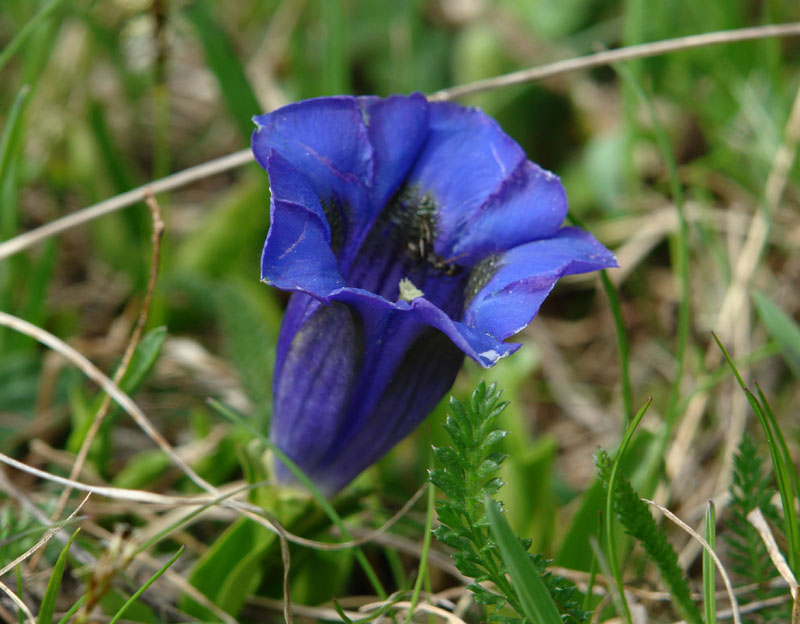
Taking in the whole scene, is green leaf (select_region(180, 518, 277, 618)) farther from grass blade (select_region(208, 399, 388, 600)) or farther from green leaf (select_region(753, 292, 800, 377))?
green leaf (select_region(753, 292, 800, 377))

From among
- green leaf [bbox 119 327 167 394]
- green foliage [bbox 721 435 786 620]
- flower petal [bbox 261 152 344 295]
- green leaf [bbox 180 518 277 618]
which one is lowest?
green leaf [bbox 180 518 277 618]

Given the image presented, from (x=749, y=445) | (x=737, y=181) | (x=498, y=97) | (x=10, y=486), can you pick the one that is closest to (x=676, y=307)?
(x=737, y=181)

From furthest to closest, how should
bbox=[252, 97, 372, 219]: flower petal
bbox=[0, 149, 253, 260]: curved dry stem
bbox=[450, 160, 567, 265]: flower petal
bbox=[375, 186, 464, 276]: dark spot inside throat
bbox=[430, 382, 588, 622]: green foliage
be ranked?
bbox=[0, 149, 253, 260]: curved dry stem < bbox=[375, 186, 464, 276]: dark spot inside throat < bbox=[450, 160, 567, 265]: flower petal < bbox=[252, 97, 372, 219]: flower petal < bbox=[430, 382, 588, 622]: green foliage

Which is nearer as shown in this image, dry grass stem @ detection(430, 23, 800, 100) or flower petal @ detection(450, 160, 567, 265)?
flower petal @ detection(450, 160, 567, 265)

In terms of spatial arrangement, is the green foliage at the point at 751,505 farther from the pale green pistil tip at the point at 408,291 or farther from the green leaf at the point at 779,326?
the pale green pistil tip at the point at 408,291

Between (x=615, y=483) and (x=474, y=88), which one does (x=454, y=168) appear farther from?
(x=615, y=483)

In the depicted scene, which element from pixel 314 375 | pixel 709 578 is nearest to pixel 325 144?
pixel 314 375

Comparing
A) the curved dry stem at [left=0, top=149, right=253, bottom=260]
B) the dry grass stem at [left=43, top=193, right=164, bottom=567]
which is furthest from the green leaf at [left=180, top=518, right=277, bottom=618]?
the curved dry stem at [left=0, top=149, right=253, bottom=260]

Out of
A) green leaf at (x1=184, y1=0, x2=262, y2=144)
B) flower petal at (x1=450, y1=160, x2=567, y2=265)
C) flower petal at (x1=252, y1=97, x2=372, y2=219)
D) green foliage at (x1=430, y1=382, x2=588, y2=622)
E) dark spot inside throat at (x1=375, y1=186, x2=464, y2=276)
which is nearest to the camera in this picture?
green foliage at (x1=430, y1=382, x2=588, y2=622)

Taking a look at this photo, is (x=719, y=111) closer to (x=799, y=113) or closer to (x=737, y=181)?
(x=737, y=181)
